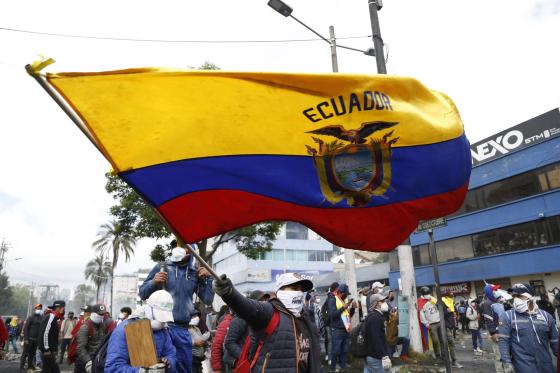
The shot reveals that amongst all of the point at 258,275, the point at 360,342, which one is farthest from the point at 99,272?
the point at 360,342

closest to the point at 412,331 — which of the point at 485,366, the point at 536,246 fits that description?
the point at 485,366

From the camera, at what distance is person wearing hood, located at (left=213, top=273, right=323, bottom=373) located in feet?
11.3

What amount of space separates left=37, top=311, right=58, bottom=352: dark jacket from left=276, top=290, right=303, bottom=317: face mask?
7.92 m

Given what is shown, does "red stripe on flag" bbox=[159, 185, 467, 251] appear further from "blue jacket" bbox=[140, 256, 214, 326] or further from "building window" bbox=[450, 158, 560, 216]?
"building window" bbox=[450, 158, 560, 216]

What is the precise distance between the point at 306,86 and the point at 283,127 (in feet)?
1.30

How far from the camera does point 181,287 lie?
534cm

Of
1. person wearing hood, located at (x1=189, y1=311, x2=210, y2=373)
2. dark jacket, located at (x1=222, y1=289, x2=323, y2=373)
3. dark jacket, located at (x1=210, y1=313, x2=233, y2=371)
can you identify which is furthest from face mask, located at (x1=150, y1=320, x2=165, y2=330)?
person wearing hood, located at (x1=189, y1=311, x2=210, y2=373)

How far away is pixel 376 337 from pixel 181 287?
366 cm

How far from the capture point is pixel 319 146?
375cm

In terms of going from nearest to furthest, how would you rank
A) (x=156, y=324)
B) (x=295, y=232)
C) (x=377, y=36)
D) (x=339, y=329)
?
(x=156, y=324) < (x=377, y=36) < (x=339, y=329) < (x=295, y=232)

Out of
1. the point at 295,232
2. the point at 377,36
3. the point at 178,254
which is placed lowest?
the point at 178,254

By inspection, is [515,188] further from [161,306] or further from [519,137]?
[161,306]

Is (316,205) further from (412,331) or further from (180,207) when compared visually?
(412,331)

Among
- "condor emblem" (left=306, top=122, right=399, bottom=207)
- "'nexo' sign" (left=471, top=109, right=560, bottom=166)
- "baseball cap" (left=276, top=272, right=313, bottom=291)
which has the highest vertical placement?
"'nexo' sign" (left=471, top=109, right=560, bottom=166)
